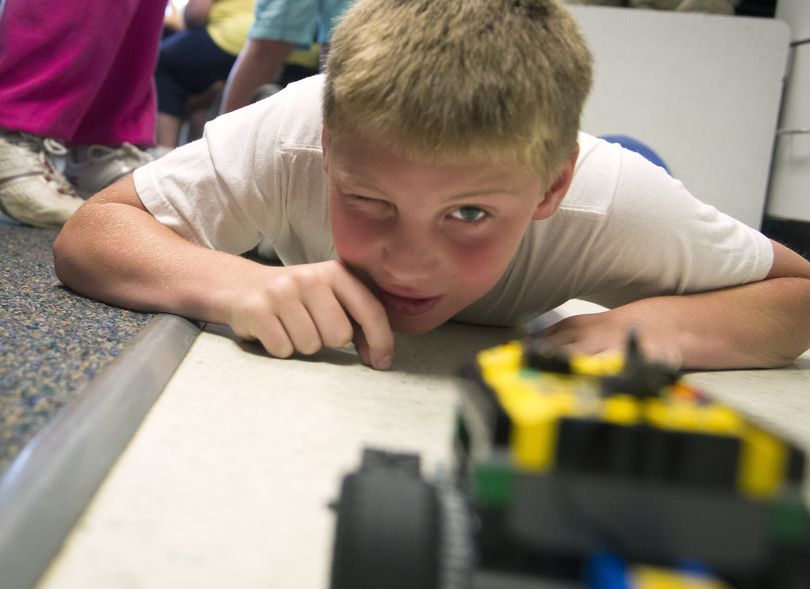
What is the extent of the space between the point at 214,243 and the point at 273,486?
0.48 m

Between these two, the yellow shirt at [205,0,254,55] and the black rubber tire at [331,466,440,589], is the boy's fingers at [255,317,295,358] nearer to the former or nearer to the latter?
the black rubber tire at [331,466,440,589]

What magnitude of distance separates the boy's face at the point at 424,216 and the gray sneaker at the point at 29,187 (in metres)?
0.95

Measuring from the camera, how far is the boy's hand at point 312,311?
2.29 ft

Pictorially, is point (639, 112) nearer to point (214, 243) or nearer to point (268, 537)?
point (214, 243)

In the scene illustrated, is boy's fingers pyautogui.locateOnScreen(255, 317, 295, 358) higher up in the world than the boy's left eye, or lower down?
lower down

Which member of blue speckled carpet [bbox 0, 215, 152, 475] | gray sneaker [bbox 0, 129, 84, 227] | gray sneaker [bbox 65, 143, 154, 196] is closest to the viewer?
blue speckled carpet [bbox 0, 215, 152, 475]

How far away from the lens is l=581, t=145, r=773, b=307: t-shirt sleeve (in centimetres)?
81

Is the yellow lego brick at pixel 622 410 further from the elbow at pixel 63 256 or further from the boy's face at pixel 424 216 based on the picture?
the elbow at pixel 63 256

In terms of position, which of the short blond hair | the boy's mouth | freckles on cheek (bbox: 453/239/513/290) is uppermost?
the short blond hair

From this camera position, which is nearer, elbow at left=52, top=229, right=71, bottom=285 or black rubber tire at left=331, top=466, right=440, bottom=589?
black rubber tire at left=331, top=466, right=440, bottom=589

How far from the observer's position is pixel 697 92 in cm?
207

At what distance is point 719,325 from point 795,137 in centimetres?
143

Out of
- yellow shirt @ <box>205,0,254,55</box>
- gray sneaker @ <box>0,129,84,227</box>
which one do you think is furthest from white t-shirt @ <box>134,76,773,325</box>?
yellow shirt @ <box>205,0,254,55</box>

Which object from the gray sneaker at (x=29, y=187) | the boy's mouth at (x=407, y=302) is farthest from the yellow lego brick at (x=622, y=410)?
the gray sneaker at (x=29, y=187)
